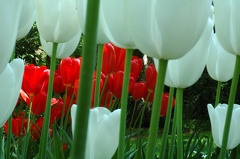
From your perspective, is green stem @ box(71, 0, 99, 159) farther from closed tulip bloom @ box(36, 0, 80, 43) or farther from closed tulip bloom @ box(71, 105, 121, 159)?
closed tulip bloom @ box(36, 0, 80, 43)

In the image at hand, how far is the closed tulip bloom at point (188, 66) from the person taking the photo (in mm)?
837

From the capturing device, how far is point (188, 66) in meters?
0.84

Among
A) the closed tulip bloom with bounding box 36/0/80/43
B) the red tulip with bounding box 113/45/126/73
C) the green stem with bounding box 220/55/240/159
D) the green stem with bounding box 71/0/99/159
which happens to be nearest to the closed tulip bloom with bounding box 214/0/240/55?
the green stem with bounding box 220/55/240/159

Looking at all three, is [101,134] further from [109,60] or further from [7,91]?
[109,60]

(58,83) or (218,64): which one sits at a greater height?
(218,64)

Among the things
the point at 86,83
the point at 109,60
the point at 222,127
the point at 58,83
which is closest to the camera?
the point at 86,83

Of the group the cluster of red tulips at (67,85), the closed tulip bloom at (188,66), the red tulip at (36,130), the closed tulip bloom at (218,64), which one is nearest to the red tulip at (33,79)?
the cluster of red tulips at (67,85)

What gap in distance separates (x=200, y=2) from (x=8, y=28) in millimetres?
193

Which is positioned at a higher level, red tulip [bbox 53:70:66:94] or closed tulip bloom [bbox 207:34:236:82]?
closed tulip bloom [bbox 207:34:236:82]

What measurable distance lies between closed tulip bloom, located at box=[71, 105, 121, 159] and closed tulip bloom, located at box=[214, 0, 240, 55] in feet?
0.56

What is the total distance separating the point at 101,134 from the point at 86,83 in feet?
1.15

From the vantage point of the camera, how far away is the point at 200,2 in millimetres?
539

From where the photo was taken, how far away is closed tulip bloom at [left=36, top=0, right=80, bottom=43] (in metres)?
0.89

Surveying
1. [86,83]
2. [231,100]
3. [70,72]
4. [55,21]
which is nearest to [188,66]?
[231,100]
